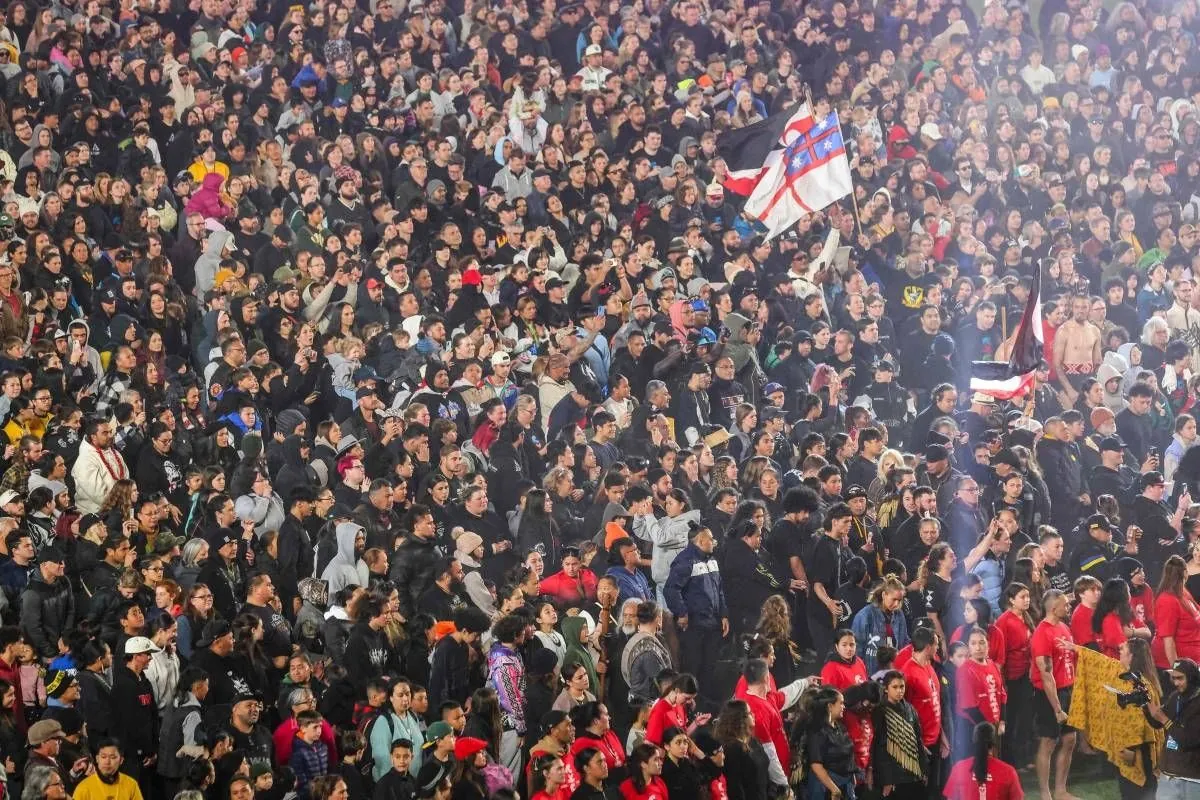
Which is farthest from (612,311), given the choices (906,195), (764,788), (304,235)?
(764,788)

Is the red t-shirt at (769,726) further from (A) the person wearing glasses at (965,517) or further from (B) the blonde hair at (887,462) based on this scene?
(B) the blonde hair at (887,462)

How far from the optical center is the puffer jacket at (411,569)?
13.6m

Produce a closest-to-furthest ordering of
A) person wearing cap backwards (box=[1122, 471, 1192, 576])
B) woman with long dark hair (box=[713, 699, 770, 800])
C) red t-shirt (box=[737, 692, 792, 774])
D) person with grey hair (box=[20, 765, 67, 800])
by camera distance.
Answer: person with grey hair (box=[20, 765, 67, 800]) → woman with long dark hair (box=[713, 699, 770, 800]) → red t-shirt (box=[737, 692, 792, 774]) → person wearing cap backwards (box=[1122, 471, 1192, 576])

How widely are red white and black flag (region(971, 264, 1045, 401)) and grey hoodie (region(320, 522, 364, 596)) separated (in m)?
6.66

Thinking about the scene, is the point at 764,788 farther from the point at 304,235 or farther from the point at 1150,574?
the point at 304,235

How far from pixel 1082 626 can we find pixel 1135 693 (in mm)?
776

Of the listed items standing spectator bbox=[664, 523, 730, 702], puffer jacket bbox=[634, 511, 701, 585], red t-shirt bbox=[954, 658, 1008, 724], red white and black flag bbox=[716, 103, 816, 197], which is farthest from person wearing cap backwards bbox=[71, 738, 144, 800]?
red white and black flag bbox=[716, 103, 816, 197]

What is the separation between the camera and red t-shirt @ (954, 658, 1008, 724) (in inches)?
530

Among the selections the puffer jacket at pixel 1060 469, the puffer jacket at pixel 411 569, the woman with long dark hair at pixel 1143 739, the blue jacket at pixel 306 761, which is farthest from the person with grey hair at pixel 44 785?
the puffer jacket at pixel 1060 469

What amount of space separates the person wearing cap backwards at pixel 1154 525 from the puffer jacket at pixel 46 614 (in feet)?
27.5

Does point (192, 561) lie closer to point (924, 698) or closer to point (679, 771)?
point (679, 771)

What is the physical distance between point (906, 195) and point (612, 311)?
5.16m

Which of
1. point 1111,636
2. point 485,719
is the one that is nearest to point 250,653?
point 485,719

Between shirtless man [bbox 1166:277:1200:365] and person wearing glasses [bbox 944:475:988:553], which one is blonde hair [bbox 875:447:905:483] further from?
shirtless man [bbox 1166:277:1200:365]
